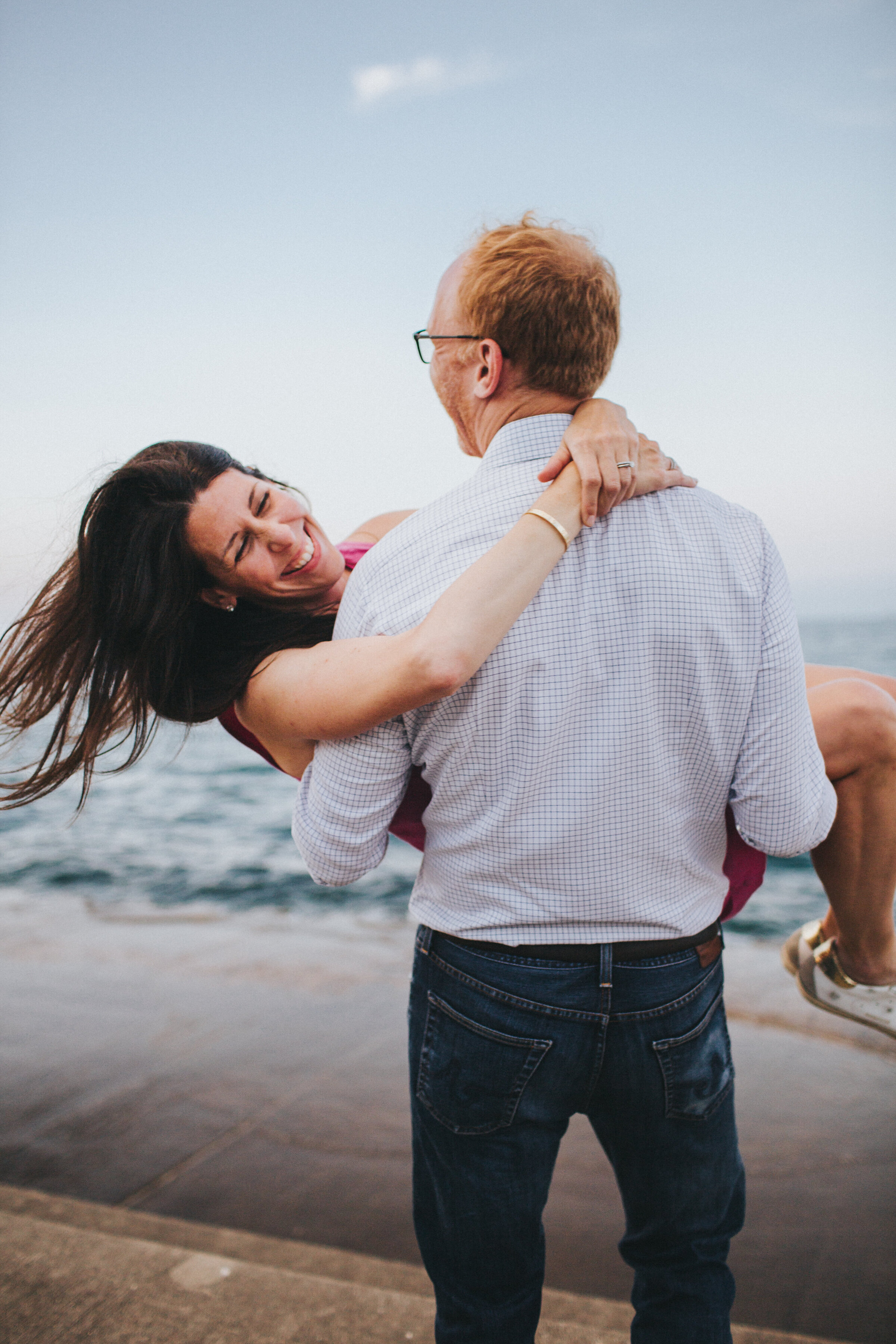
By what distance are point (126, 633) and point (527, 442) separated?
2.82 feet

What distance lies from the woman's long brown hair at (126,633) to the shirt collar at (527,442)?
1.83ft

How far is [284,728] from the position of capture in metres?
1.43

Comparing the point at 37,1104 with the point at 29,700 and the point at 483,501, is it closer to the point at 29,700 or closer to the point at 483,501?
the point at 29,700

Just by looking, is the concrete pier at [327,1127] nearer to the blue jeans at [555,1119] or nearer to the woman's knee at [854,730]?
the blue jeans at [555,1119]

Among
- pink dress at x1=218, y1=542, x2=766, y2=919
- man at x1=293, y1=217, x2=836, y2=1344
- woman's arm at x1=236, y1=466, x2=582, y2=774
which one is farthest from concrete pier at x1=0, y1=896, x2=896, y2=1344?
woman's arm at x1=236, y1=466, x2=582, y2=774

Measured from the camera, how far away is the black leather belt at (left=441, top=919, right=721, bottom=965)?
130cm

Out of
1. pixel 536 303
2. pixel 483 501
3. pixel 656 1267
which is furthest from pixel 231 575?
pixel 656 1267

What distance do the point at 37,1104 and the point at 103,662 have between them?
→ 2745 millimetres

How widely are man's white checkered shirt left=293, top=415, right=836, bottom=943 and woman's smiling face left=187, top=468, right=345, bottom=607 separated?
45 centimetres

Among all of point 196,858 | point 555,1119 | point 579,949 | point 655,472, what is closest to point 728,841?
point 579,949

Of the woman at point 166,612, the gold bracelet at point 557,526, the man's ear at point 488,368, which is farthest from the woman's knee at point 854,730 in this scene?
the woman at point 166,612

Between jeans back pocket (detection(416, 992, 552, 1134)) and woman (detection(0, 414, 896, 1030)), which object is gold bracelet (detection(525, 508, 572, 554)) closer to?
woman (detection(0, 414, 896, 1030))

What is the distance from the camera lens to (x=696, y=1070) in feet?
4.51

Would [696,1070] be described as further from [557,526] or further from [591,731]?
[557,526]
